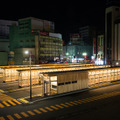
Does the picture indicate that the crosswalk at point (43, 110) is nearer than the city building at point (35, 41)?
Yes

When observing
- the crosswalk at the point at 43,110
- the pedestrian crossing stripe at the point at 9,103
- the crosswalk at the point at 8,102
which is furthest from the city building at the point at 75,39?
the pedestrian crossing stripe at the point at 9,103

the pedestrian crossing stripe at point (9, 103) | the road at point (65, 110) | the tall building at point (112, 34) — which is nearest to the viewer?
the road at point (65, 110)

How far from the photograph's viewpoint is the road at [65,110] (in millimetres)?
17078

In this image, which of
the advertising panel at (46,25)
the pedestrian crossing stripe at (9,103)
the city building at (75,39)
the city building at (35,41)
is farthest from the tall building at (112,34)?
the pedestrian crossing stripe at (9,103)

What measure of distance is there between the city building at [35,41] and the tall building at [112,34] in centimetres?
5019

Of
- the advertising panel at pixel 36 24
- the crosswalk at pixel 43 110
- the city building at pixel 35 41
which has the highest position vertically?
the advertising panel at pixel 36 24

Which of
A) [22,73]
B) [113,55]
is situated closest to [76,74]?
A: [22,73]

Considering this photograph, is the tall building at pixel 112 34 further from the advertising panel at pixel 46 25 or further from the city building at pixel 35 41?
the advertising panel at pixel 46 25

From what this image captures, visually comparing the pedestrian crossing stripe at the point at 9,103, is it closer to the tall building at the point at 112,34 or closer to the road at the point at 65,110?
the road at the point at 65,110

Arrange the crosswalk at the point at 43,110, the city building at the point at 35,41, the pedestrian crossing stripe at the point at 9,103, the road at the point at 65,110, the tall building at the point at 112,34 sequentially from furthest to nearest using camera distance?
1. the city building at the point at 35,41
2. the tall building at the point at 112,34
3. the pedestrian crossing stripe at the point at 9,103
4. the crosswalk at the point at 43,110
5. the road at the point at 65,110

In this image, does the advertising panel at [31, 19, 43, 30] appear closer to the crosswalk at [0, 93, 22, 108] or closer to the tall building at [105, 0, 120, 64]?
the tall building at [105, 0, 120, 64]

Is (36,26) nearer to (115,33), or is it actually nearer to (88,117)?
(115,33)

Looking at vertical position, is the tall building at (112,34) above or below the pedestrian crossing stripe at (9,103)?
above

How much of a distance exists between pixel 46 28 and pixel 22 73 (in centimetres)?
10852
